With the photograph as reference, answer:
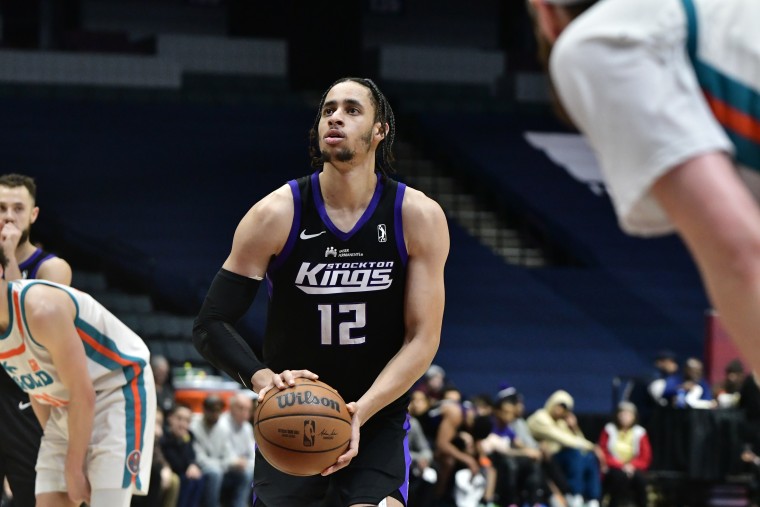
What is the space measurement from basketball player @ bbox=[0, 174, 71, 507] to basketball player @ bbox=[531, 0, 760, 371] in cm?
453

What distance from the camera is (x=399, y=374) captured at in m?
4.47

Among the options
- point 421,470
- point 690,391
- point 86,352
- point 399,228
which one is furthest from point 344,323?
point 690,391

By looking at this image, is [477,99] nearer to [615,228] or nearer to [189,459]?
[615,228]

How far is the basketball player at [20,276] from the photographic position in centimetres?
576

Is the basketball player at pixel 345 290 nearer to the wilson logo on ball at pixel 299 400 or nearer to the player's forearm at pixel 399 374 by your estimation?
the player's forearm at pixel 399 374

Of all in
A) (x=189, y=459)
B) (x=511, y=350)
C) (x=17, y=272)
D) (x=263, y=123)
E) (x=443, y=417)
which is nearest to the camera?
(x=17, y=272)

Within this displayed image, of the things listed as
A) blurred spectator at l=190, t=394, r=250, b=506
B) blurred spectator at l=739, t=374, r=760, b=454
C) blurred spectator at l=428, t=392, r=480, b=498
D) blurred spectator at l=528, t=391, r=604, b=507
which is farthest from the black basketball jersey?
blurred spectator at l=739, t=374, r=760, b=454

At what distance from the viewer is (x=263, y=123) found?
71.2 ft

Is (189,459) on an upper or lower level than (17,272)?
lower

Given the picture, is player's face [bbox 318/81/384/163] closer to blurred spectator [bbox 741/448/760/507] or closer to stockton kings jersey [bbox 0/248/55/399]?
stockton kings jersey [bbox 0/248/55/399]

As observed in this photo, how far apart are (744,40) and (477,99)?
22.0m

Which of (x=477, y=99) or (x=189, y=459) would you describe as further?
(x=477, y=99)

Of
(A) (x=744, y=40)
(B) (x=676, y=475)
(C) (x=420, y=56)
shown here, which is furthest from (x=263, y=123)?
(A) (x=744, y=40)

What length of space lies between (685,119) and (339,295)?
3267mm
